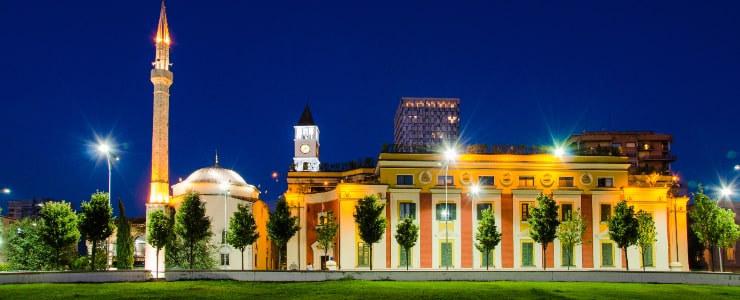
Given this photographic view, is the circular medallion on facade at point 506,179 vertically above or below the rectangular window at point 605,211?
above

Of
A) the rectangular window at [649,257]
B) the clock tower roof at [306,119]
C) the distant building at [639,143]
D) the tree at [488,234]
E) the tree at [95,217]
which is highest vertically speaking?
the clock tower roof at [306,119]

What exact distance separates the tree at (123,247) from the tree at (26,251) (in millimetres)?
4988

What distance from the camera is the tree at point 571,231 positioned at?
5375 centimetres

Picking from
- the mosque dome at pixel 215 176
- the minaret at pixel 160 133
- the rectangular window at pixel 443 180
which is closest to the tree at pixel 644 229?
the rectangular window at pixel 443 180

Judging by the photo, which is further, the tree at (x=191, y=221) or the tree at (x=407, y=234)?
the tree at (x=407, y=234)

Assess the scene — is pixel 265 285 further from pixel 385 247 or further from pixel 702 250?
pixel 702 250

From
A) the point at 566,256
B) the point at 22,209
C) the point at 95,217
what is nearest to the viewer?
the point at 95,217

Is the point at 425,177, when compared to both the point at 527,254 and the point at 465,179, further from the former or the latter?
the point at 527,254

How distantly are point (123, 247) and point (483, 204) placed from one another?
28.4 metres

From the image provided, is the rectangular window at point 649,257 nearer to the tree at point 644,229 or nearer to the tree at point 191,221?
the tree at point 644,229

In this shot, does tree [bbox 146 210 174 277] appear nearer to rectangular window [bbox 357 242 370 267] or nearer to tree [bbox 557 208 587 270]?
rectangular window [bbox 357 242 370 267]

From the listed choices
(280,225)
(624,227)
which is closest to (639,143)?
(624,227)

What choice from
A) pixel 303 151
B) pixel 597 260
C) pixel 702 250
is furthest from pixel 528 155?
pixel 303 151

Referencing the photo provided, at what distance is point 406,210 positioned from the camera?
58.6 m
